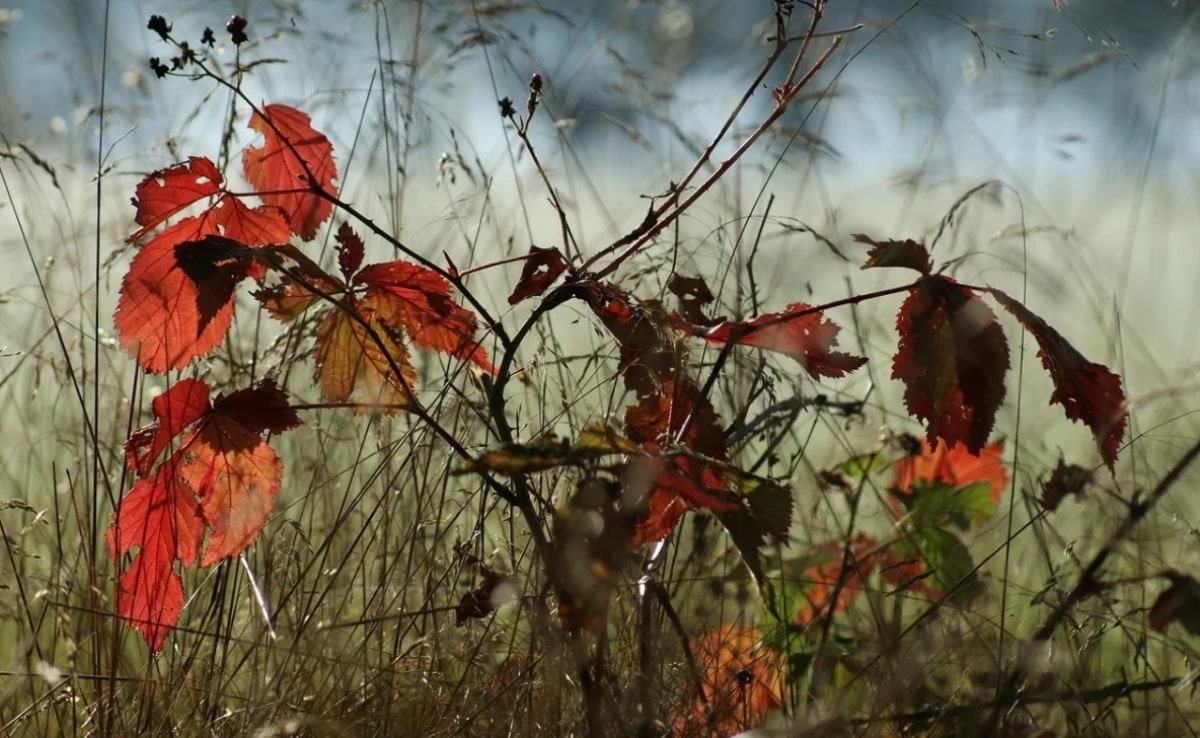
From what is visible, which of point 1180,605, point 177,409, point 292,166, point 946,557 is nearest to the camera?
point 1180,605

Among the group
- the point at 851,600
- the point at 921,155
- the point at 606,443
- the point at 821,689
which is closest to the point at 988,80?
the point at 921,155

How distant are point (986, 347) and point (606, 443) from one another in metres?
0.35

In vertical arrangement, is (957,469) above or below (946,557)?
above

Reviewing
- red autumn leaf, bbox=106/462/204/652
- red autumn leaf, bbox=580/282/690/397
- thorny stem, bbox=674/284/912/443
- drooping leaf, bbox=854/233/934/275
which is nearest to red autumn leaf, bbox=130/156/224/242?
red autumn leaf, bbox=106/462/204/652

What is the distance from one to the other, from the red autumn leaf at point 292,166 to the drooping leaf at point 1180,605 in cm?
84

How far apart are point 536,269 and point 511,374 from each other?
0.14 m

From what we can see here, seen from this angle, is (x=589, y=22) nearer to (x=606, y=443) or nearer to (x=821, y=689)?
(x=821, y=689)

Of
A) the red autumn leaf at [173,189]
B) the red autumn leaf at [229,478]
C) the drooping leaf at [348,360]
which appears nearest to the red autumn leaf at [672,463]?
the drooping leaf at [348,360]

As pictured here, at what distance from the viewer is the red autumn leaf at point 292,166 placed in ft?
4.45

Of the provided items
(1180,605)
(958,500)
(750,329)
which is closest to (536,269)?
(750,329)

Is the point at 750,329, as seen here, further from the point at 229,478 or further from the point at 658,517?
the point at 229,478

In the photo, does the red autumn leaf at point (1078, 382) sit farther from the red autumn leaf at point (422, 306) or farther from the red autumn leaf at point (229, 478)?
the red autumn leaf at point (229, 478)

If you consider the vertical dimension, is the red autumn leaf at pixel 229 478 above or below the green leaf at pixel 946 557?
above

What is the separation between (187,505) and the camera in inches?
50.5
